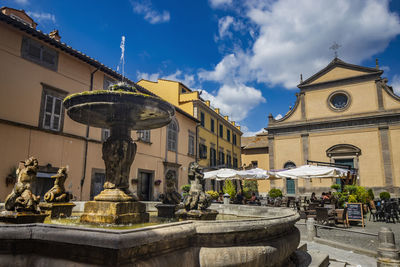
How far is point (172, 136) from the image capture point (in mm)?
21688

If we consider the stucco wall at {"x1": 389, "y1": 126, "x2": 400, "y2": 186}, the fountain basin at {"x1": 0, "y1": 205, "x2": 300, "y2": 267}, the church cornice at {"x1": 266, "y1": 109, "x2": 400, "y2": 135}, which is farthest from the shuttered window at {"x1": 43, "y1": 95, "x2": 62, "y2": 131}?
the stucco wall at {"x1": 389, "y1": 126, "x2": 400, "y2": 186}

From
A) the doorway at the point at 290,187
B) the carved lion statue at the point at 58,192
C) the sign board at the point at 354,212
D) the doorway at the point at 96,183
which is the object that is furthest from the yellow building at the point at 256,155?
the carved lion statue at the point at 58,192

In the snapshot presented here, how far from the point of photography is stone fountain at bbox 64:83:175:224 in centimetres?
410

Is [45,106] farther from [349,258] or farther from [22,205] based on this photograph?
[349,258]

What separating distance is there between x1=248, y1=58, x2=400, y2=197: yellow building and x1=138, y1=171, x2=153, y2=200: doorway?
44.5 ft

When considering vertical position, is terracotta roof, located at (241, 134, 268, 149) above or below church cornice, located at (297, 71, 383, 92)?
below

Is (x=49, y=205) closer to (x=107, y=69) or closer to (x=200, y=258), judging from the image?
(x=200, y=258)

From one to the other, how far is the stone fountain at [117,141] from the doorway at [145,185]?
13.2m

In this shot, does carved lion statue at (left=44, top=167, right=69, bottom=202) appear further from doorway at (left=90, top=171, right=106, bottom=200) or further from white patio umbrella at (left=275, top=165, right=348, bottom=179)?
white patio umbrella at (left=275, top=165, right=348, bottom=179)

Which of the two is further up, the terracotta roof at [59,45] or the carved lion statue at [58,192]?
the terracotta roof at [59,45]

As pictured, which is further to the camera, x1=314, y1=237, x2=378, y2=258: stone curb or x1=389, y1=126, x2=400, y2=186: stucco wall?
x1=389, y1=126, x2=400, y2=186: stucco wall

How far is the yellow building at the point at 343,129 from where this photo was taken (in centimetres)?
2347

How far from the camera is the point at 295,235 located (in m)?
4.32

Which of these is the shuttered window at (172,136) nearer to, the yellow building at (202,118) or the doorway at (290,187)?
the yellow building at (202,118)
